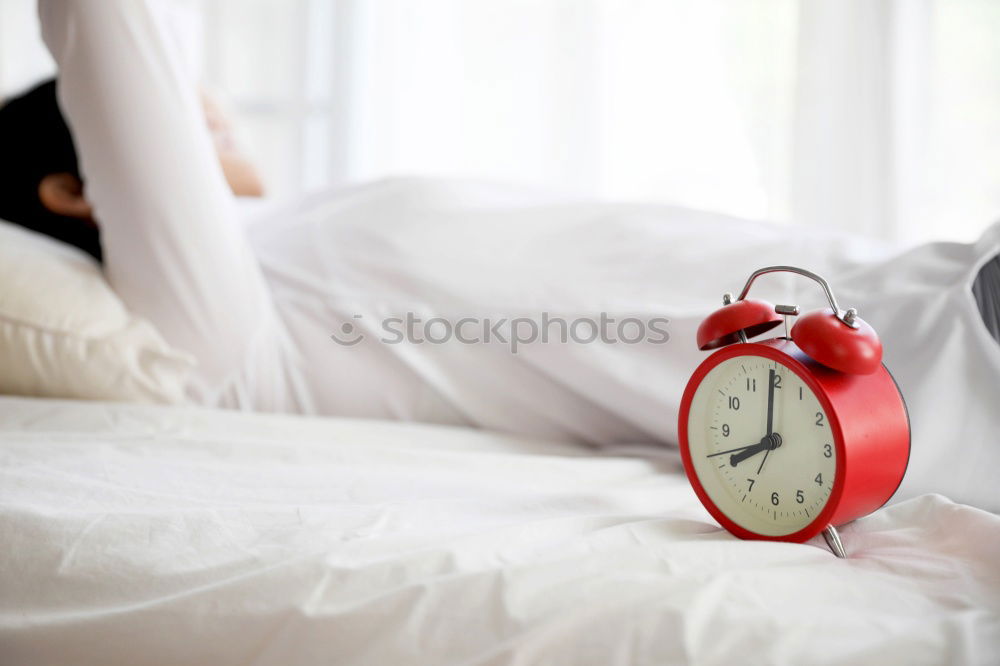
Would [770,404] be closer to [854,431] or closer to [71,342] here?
[854,431]

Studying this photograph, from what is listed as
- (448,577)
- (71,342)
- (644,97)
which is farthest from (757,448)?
(644,97)

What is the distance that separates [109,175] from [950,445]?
1.05 meters

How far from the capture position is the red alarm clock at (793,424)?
59cm

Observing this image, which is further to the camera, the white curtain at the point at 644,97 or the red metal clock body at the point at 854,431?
the white curtain at the point at 644,97

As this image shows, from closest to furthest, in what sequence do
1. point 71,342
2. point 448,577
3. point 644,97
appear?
point 448,577
point 71,342
point 644,97

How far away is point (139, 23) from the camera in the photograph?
1.08 m

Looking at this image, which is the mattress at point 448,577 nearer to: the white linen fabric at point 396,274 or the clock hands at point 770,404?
the clock hands at point 770,404

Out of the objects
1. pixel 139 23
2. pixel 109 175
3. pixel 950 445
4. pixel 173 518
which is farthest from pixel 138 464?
pixel 950 445

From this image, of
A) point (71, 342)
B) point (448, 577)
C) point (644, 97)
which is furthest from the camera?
point (644, 97)

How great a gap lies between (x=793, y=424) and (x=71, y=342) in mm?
889

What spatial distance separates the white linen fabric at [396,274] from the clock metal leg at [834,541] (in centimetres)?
35

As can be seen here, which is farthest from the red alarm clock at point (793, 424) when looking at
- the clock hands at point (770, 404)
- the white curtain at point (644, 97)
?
the white curtain at point (644, 97)

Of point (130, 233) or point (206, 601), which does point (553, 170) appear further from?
point (206, 601)

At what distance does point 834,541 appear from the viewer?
618 mm
